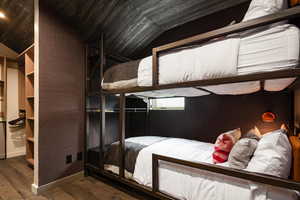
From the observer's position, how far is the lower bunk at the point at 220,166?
1.07 meters

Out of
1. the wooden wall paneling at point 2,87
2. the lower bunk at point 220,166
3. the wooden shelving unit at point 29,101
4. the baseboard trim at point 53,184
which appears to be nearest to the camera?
the lower bunk at point 220,166

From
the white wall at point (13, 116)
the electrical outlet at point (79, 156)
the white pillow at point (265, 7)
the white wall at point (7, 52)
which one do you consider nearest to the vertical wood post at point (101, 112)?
the electrical outlet at point (79, 156)

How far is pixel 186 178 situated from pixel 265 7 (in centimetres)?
156

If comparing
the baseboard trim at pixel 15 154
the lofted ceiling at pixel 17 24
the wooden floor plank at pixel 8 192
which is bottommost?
the baseboard trim at pixel 15 154

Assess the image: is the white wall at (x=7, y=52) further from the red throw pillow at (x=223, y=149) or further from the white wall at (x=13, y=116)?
the red throw pillow at (x=223, y=149)

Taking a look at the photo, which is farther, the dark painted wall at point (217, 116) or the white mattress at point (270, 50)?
the dark painted wall at point (217, 116)

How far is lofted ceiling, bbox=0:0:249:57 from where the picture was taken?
2254 millimetres

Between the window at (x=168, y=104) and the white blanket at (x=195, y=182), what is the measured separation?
3.83 feet

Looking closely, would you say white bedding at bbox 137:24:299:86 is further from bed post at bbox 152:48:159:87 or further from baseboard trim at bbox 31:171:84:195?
baseboard trim at bbox 31:171:84:195

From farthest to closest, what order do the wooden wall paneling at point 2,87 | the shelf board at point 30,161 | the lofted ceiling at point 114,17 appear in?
the wooden wall paneling at point 2,87 < the shelf board at point 30,161 < the lofted ceiling at point 114,17

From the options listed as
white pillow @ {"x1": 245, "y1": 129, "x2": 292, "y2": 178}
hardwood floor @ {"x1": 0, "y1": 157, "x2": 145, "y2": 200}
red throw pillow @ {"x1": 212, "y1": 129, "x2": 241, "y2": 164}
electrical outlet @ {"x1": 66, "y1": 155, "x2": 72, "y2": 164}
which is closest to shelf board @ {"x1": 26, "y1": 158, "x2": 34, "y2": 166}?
hardwood floor @ {"x1": 0, "y1": 157, "x2": 145, "y2": 200}

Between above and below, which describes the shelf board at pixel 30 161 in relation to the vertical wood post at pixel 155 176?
below

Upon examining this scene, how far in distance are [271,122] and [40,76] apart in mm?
3217

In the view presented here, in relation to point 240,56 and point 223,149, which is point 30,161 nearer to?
point 223,149
